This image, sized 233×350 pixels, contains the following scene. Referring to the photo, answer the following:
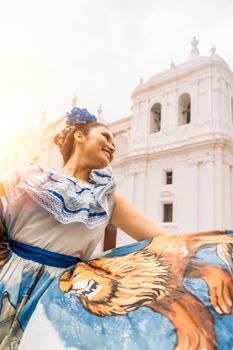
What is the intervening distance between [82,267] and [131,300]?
33 cm

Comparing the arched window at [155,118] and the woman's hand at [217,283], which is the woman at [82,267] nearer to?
the woman's hand at [217,283]

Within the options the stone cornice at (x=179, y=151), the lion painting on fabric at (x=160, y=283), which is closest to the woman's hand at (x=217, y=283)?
the lion painting on fabric at (x=160, y=283)

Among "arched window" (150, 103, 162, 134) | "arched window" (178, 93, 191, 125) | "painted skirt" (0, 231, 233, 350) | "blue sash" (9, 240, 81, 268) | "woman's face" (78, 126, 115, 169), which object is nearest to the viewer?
"painted skirt" (0, 231, 233, 350)

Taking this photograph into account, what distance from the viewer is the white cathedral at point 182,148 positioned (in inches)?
551

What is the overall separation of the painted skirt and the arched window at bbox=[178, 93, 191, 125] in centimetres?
1613

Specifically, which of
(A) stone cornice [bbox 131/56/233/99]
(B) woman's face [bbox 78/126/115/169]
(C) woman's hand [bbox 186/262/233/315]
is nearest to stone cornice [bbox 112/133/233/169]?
(A) stone cornice [bbox 131/56/233/99]

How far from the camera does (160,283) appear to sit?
0.96 metres

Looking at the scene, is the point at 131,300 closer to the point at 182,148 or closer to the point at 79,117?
the point at 79,117

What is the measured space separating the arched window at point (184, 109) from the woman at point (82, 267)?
616 inches

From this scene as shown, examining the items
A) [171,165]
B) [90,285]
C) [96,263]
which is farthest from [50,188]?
[171,165]

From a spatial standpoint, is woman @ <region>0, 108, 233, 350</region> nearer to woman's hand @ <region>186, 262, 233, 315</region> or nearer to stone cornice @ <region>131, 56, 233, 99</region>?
woman's hand @ <region>186, 262, 233, 315</region>

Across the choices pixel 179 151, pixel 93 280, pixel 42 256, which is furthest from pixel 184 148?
pixel 93 280

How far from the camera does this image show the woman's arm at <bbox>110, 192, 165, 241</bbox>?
1530 mm

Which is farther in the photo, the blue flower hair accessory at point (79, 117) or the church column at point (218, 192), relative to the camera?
the church column at point (218, 192)
